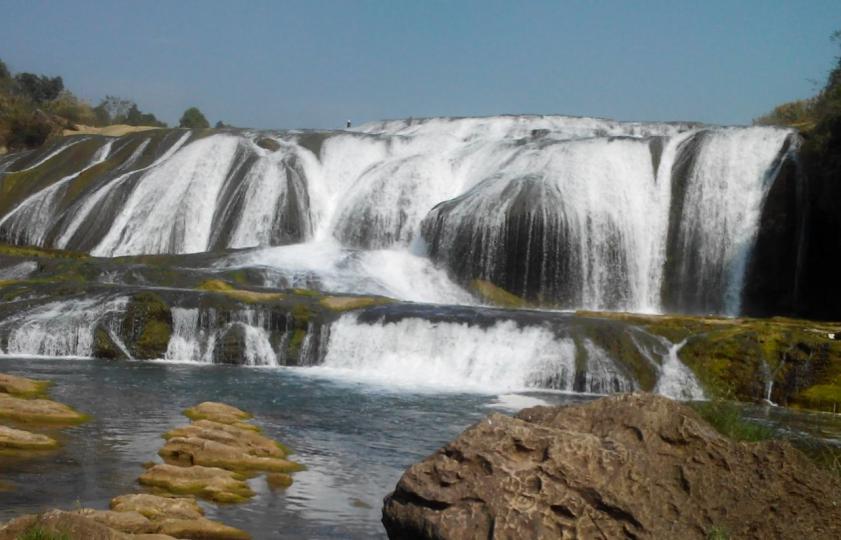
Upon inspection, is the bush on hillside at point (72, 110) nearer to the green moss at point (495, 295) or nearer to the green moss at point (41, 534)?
the green moss at point (495, 295)

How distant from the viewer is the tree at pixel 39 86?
81812mm

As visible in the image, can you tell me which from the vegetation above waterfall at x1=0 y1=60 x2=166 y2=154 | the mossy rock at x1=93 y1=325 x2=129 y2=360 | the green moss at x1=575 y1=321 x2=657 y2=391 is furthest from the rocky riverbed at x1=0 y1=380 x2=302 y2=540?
the vegetation above waterfall at x1=0 y1=60 x2=166 y2=154

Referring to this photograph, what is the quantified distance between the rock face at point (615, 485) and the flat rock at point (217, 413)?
8025 millimetres

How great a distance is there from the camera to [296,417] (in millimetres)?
16375

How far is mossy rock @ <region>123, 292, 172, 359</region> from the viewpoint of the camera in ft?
79.1

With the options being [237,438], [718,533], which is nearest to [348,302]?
[237,438]

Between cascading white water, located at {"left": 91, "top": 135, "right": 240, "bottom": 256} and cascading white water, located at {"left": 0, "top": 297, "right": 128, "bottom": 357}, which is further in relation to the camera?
cascading white water, located at {"left": 91, "top": 135, "right": 240, "bottom": 256}

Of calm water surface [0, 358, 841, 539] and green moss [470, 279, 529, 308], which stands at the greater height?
green moss [470, 279, 529, 308]

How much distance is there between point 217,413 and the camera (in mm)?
15156

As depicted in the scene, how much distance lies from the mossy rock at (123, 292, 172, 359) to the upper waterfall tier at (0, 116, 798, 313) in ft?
30.2

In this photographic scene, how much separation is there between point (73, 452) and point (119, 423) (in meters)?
2.45

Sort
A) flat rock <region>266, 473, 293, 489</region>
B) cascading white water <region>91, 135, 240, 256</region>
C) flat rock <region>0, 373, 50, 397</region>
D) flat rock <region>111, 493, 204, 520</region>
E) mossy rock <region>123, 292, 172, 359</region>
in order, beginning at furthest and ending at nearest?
cascading white water <region>91, 135, 240, 256</region> < mossy rock <region>123, 292, 172, 359</region> < flat rock <region>0, 373, 50, 397</region> < flat rock <region>266, 473, 293, 489</region> < flat rock <region>111, 493, 204, 520</region>

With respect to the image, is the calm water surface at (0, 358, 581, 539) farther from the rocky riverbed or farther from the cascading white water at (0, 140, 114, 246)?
the cascading white water at (0, 140, 114, 246)

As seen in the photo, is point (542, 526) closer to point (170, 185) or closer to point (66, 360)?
point (66, 360)
